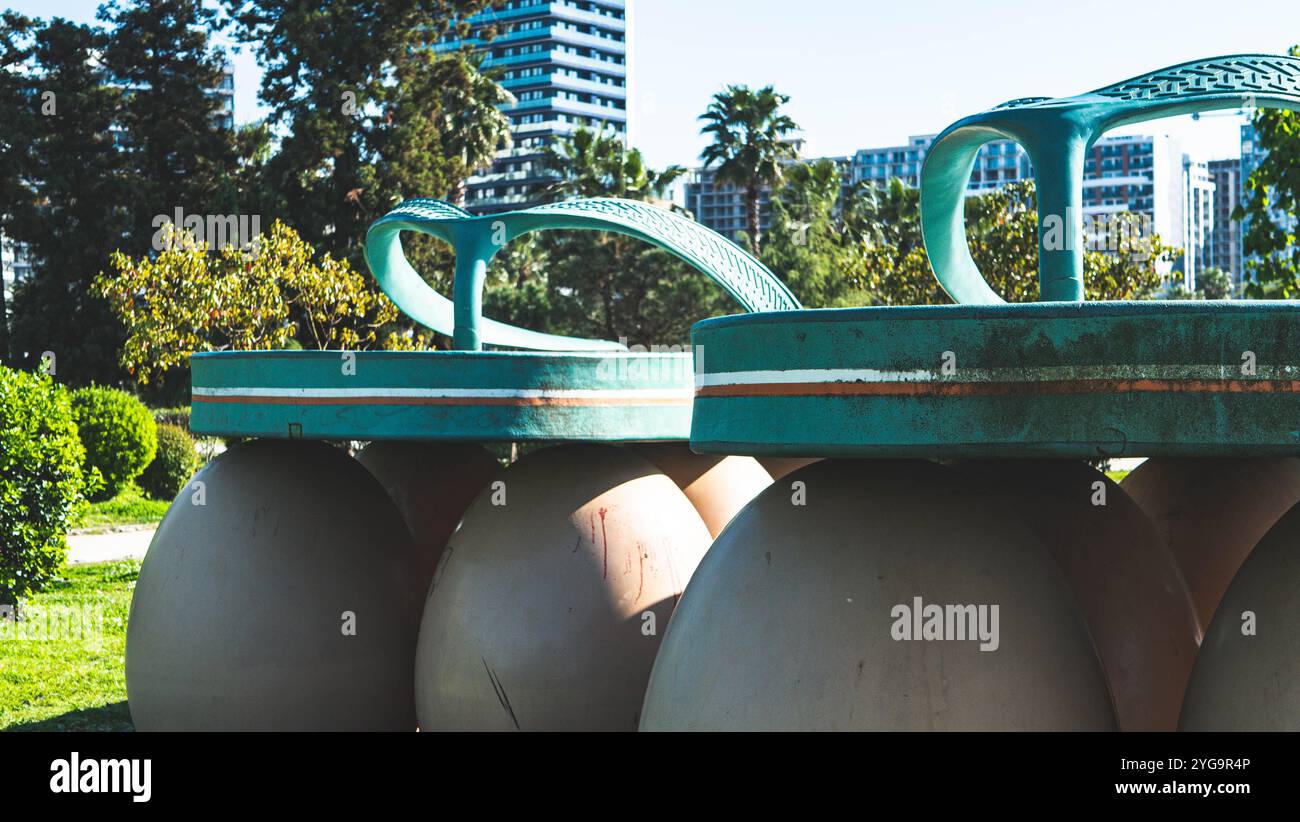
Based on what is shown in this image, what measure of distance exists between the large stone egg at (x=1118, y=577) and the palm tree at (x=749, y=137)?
34407mm

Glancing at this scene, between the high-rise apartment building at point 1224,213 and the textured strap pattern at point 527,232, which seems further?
the high-rise apartment building at point 1224,213

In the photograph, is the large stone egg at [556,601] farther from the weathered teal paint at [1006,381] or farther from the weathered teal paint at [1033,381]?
the weathered teal paint at [1033,381]

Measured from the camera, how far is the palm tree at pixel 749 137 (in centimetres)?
3938

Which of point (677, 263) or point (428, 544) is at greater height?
point (677, 263)

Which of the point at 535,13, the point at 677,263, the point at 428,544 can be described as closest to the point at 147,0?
the point at 677,263

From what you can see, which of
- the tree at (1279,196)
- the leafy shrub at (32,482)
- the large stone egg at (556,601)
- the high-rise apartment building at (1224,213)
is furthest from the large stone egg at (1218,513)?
the high-rise apartment building at (1224,213)

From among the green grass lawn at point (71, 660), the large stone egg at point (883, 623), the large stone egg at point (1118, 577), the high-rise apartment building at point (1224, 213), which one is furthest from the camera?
the high-rise apartment building at point (1224, 213)

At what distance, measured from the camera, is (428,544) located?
777cm

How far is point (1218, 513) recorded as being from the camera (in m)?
6.09

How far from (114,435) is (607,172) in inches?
784

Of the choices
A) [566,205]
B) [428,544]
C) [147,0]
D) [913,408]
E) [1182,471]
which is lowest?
[428,544]

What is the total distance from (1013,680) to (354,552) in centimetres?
357

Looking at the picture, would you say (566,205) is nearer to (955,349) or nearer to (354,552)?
(354,552)
